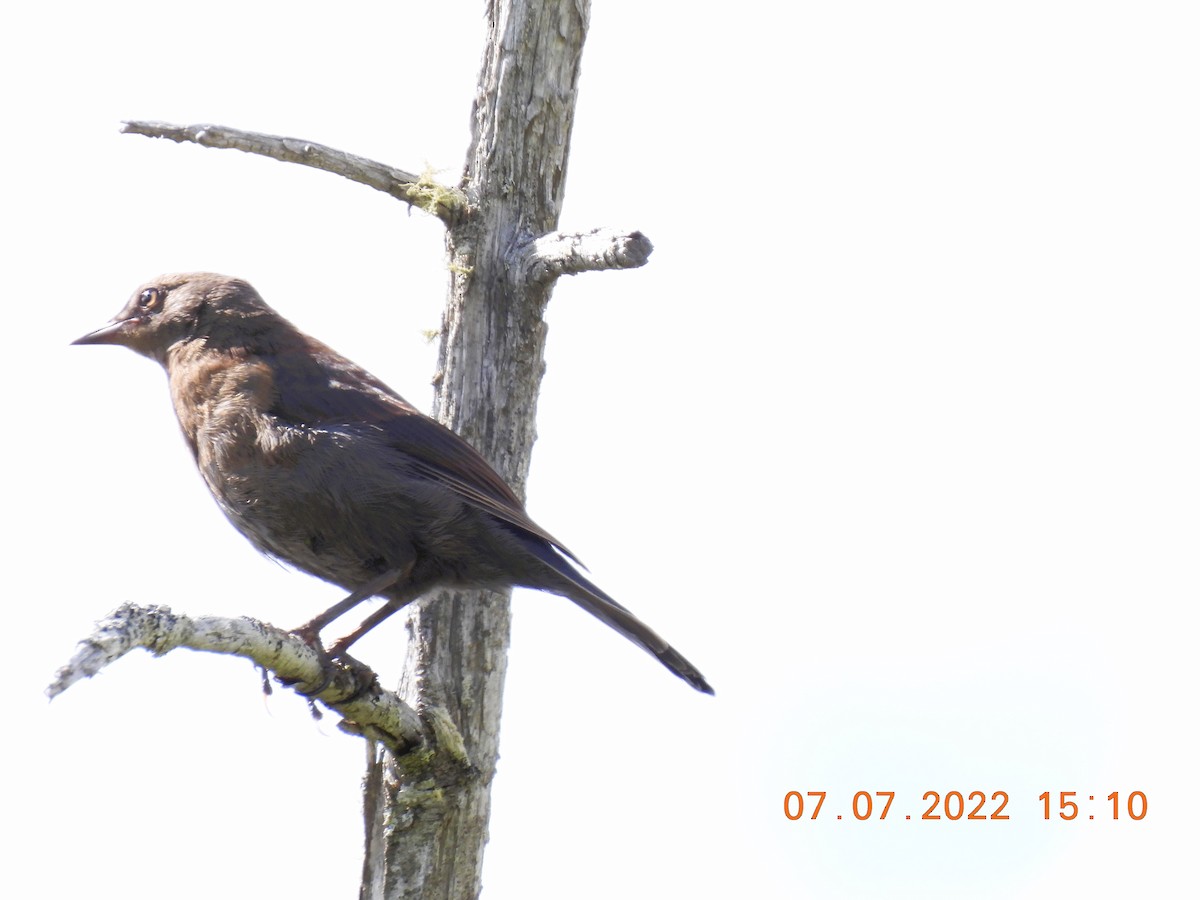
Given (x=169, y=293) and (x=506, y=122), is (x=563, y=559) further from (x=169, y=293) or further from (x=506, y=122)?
(x=169, y=293)

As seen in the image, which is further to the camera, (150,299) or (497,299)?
(150,299)

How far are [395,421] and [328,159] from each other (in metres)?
1.02

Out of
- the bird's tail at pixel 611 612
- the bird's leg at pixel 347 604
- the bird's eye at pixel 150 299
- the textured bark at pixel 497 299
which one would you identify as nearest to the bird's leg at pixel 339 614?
the bird's leg at pixel 347 604

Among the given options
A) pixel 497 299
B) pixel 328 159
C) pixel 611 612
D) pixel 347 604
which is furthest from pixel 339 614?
pixel 328 159

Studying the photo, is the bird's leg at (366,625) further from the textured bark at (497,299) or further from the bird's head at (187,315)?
the bird's head at (187,315)

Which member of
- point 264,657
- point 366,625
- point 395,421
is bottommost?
point 264,657

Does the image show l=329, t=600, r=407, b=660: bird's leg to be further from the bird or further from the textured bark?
the textured bark

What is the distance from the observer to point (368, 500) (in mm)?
5074

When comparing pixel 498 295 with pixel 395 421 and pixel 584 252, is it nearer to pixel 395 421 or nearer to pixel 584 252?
pixel 395 421

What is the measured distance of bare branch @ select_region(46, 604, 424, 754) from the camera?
340cm

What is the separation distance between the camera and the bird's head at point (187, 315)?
5.82m

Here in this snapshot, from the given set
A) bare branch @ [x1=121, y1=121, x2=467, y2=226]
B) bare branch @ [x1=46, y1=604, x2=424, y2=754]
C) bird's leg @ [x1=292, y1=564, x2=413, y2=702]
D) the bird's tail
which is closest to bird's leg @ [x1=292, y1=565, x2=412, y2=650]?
bird's leg @ [x1=292, y1=564, x2=413, y2=702]

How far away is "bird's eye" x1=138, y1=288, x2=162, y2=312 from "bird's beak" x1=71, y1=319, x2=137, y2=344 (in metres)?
0.08

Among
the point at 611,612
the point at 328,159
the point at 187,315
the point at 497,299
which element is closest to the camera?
the point at 611,612
